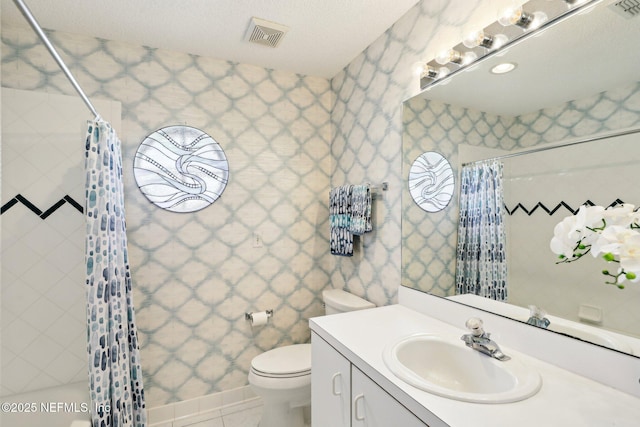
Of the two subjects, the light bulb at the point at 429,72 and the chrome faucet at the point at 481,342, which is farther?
the light bulb at the point at 429,72

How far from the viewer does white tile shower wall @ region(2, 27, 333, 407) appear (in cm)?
192

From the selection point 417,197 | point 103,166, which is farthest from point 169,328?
point 417,197

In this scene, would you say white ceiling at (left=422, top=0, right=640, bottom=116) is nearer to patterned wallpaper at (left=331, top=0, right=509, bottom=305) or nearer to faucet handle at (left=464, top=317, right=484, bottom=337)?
patterned wallpaper at (left=331, top=0, right=509, bottom=305)

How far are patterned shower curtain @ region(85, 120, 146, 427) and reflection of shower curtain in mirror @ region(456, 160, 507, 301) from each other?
1659 millimetres

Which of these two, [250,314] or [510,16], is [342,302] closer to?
[250,314]

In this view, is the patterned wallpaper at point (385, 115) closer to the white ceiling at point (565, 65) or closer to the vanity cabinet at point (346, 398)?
the white ceiling at point (565, 65)

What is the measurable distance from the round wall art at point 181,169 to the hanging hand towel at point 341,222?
819 mm

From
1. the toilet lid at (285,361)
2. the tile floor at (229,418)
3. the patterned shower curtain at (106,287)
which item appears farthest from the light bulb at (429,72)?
the tile floor at (229,418)

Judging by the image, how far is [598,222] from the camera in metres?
0.80

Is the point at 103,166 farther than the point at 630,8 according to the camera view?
Yes

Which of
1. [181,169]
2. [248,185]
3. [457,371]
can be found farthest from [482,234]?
[181,169]

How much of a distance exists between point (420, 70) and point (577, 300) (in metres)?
1.23

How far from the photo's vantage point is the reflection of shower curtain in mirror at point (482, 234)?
121 cm

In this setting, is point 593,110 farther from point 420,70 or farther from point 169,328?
point 169,328
